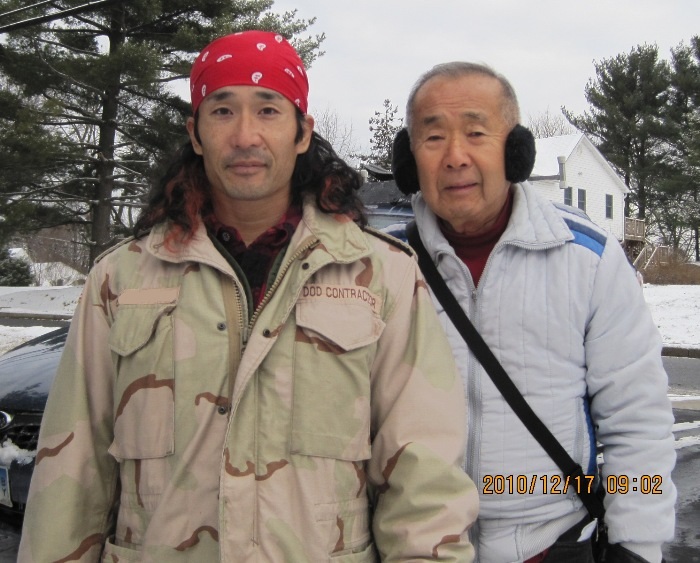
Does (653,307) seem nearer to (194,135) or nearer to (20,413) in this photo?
(20,413)

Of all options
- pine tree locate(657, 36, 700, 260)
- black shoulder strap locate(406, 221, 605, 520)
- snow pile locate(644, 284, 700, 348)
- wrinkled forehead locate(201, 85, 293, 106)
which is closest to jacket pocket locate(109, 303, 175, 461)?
wrinkled forehead locate(201, 85, 293, 106)

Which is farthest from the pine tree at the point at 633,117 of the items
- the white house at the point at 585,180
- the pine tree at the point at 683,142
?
the white house at the point at 585,180

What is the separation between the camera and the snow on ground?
12.2 m

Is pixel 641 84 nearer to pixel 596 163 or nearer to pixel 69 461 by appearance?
pixel 596 163

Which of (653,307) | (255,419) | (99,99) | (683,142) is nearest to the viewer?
(255,419)

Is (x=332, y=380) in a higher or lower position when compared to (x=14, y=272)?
lower

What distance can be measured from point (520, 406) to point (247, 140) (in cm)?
99

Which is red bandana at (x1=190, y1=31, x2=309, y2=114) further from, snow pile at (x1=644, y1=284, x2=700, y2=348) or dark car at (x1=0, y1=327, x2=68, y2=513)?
snow pile at (x1=644, y1=284, x2=700, y2=348)

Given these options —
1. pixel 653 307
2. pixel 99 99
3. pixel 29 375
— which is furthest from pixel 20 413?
pixel 99 99

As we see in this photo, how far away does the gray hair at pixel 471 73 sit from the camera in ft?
6.62

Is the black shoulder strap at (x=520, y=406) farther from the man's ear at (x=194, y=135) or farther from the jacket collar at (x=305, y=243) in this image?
the man's ear at (x=194, y=135)

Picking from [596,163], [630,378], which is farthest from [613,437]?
[596,163]

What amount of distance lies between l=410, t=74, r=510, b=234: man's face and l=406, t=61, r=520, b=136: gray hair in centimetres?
2

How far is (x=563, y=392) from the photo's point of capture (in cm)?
193
